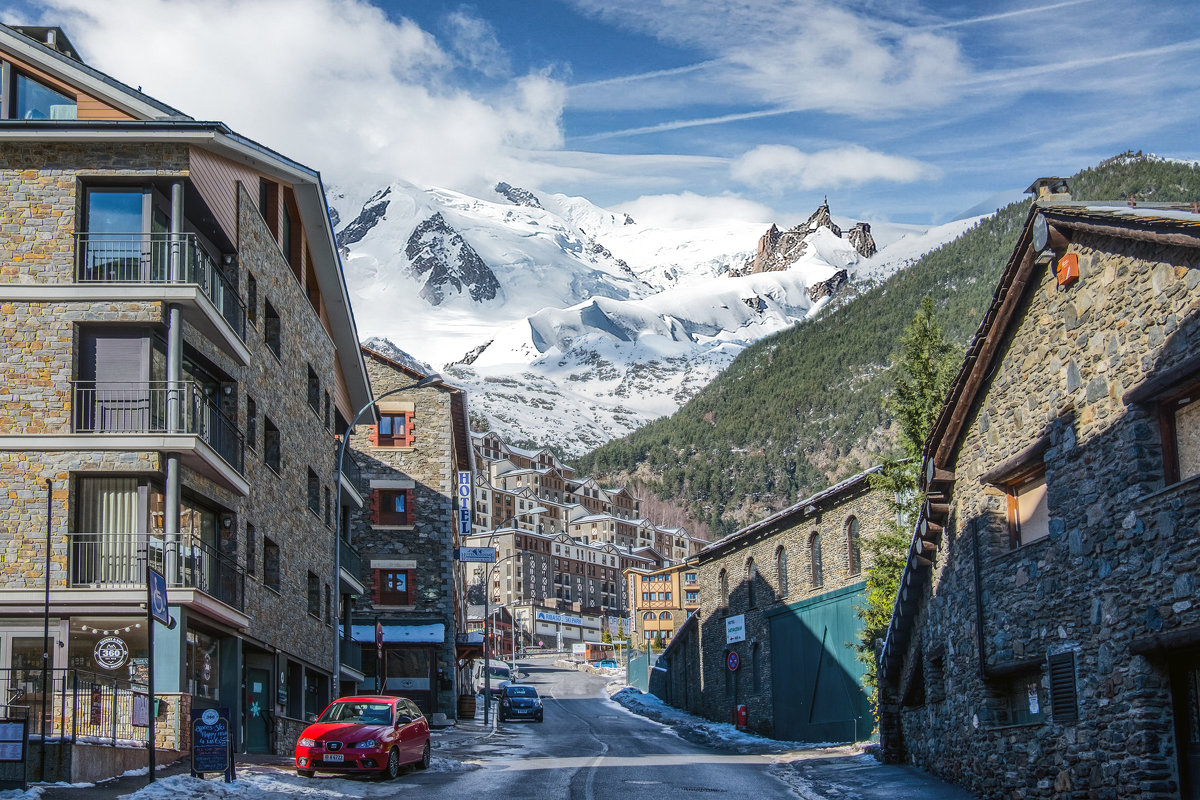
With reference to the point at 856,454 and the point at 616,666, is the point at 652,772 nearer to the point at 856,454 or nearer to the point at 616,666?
the point at 616,666

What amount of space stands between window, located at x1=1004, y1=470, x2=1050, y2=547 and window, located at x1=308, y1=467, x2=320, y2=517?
23.8 metres

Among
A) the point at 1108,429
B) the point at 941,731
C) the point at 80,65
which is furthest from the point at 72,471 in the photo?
the point at 1108,429

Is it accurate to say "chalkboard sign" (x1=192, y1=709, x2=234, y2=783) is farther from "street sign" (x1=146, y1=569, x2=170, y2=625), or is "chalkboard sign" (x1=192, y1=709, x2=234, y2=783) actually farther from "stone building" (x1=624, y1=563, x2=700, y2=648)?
"stone building" (x1=624, y1=563, x2=700, y2=648)

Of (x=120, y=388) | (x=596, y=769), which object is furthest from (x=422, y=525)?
(x=120, y=388)

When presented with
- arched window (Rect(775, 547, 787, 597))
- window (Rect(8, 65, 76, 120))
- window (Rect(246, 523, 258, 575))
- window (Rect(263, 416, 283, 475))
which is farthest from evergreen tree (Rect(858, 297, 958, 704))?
window (Rect(8, 65, 76, 120))

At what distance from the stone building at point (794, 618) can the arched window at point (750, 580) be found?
0.08 m

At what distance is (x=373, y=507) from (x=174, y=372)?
2815 cm

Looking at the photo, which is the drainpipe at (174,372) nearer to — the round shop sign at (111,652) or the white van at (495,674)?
the round shop sign at (111,652)

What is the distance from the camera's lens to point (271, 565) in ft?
109

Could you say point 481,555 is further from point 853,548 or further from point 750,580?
point 853,548

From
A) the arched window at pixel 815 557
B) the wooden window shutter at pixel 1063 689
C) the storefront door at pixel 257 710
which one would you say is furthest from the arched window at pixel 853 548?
the wooden window shutter at pixel 1063 689

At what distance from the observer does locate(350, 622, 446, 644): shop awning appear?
2064 inches

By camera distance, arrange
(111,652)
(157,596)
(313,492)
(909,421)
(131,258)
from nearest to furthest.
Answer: (157,596)
(111,652)
(131,258)
(909,421)
(313,492)

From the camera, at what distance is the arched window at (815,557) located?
4356 cm
